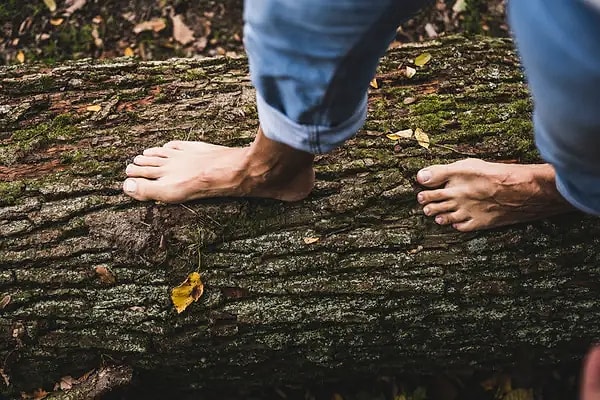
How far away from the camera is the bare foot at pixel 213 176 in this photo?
1.89m

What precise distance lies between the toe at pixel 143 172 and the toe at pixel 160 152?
7 cm

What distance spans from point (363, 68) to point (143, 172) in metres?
0.98

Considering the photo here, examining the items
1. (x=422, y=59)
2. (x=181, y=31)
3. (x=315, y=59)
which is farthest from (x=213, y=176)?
(x=181, y=31)

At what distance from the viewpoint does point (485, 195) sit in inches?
78.6

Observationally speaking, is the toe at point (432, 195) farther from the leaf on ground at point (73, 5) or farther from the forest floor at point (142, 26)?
the leaf on ground at point (73, 5)

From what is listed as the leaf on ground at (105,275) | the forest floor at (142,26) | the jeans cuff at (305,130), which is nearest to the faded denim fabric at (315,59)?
the jeans cuff at (305,130)

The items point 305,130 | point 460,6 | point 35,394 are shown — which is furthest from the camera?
point 460,6

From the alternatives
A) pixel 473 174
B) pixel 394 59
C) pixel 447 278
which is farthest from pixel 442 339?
pixel 394 59

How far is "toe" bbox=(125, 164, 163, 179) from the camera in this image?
2016 millimetres

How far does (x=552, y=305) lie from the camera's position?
81.7 inches

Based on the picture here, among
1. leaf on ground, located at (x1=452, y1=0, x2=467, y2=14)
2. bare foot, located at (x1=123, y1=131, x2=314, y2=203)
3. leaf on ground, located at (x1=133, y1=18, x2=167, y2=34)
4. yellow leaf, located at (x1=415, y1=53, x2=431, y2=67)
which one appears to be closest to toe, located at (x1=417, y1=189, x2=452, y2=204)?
bare foot, located at (x1=123, y1=131, x2=314, y2=203)

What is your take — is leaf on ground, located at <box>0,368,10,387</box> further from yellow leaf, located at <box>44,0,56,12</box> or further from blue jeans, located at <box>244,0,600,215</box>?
yellow leaf, located at <box>44,0,56,12</box>

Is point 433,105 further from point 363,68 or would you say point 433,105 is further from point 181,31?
point 181,31

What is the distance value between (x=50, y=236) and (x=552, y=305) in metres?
1.67
